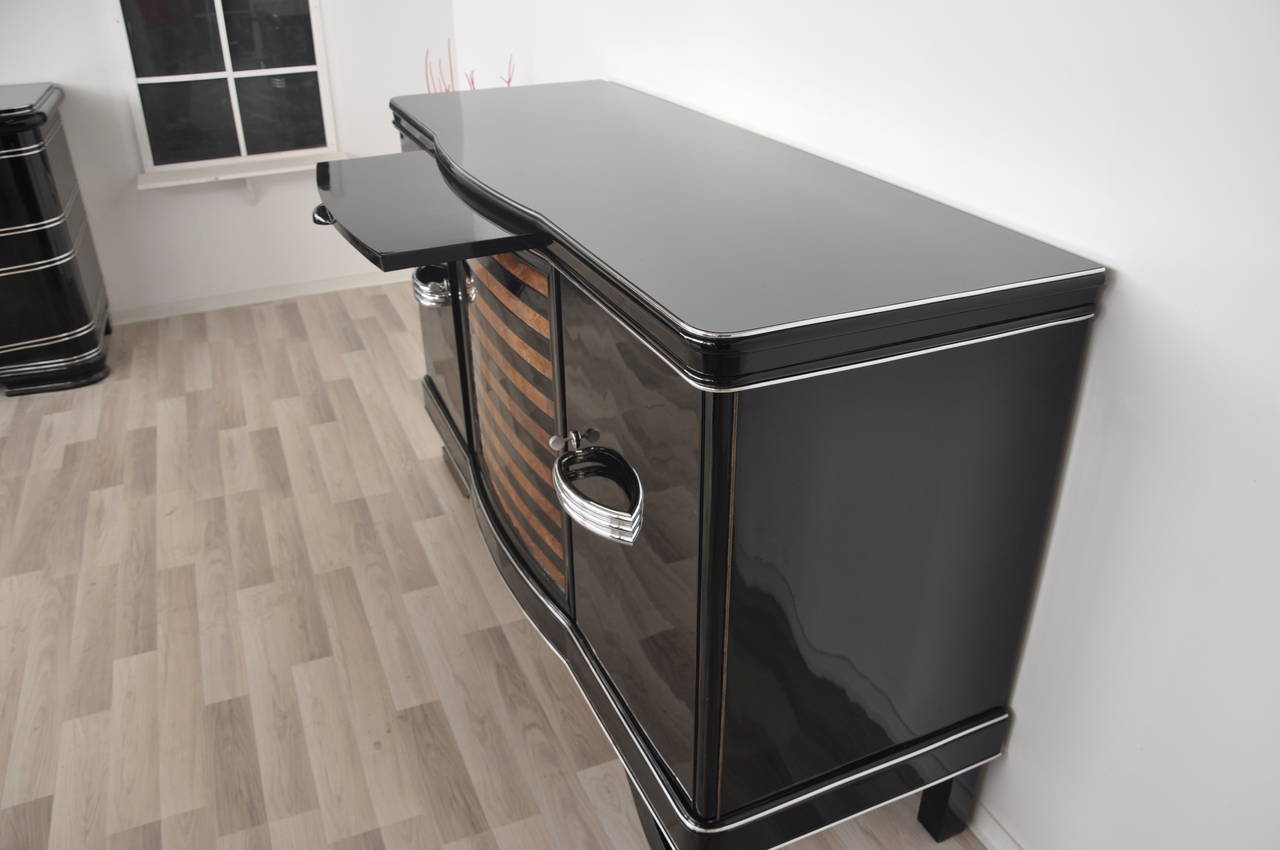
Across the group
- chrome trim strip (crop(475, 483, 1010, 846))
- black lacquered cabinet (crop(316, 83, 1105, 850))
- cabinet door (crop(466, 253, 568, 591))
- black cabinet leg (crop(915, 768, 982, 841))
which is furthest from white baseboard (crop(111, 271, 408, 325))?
black cabinet leg (crop(915, 768, 982, 841))

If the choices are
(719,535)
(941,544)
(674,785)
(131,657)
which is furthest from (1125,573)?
(131,657)

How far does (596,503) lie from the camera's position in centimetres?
137

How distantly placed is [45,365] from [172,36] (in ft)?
4.12

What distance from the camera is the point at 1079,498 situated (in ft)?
4.29

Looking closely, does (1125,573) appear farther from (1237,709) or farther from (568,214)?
(568,214)

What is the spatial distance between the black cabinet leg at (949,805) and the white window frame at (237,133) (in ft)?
10.4

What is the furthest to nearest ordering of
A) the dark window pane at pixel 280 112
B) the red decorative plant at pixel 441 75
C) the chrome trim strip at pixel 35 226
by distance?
1. the red decorative plant at pixel 441 75
2. the dark window pane at pixel 280 112
3. the chrome trim strip at pixel 35 226

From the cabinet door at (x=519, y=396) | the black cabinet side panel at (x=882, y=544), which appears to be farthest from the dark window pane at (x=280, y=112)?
the black cabinet side panel at (x=882, y=544)

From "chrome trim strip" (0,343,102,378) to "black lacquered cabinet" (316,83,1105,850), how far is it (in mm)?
1968

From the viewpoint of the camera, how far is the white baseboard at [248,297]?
3771mm

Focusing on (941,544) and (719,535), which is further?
(941,544)

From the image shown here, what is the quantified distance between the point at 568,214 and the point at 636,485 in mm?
400

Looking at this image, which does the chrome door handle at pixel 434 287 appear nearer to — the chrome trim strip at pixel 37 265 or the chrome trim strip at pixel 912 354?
the chrome trim strip at pixel 912 354

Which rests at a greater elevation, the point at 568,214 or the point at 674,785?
the point at 568,214
